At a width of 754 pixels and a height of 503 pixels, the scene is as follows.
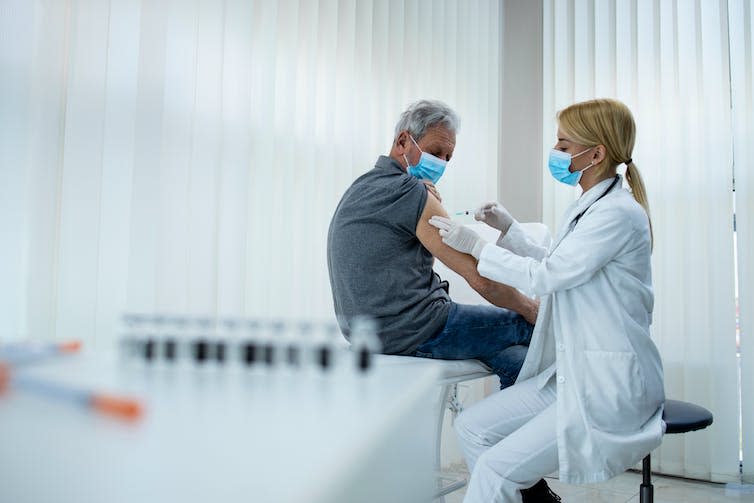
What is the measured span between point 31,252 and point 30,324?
153 mm

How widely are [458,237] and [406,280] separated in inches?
6.8

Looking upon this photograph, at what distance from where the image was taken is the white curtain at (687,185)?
2.70m

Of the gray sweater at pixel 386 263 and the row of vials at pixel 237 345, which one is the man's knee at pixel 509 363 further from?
the row of vials at pixel 237 345

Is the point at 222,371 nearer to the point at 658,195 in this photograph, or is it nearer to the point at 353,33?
the point at 353,33

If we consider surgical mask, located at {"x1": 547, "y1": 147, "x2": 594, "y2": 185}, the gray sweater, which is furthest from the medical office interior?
surgical mask, located at {"x1": 547, "y1": 147, "x2": 594, "y2": 185}

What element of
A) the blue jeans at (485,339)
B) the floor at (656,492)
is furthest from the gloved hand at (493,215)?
the floor at (656,492)

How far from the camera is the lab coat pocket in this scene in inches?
55.3

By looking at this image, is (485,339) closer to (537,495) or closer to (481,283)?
(481,283)

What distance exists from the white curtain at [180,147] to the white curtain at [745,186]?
1421 millimetres

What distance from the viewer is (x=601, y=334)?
1.45 meters

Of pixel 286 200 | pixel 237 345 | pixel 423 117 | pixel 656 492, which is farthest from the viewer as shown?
pixel 656 492

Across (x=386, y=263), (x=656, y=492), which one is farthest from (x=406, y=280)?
(x=656, y=492)

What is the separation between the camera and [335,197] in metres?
2.30

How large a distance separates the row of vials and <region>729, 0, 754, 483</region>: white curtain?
102 inches
